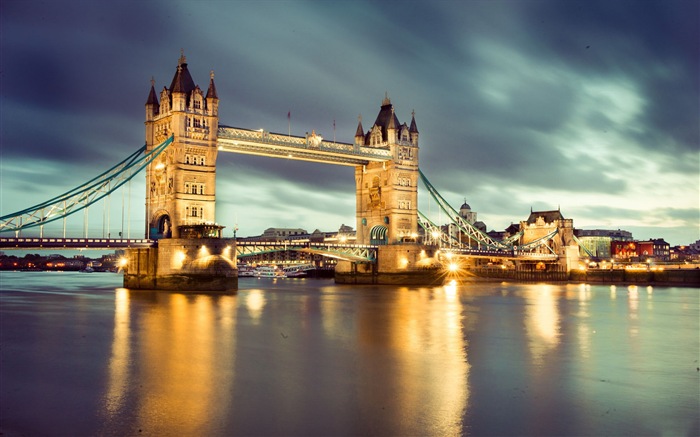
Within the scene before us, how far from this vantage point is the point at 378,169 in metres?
63.0

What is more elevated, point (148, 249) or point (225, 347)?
point (148, 249)

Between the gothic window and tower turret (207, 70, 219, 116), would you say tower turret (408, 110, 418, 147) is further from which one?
tower turret (207, 70, 219, 116)

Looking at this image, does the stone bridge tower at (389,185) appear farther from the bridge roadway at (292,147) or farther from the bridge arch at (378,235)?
the bridge roadway at (292,147)

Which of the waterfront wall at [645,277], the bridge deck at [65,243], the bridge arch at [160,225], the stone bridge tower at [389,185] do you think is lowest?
the waterfront wall at [645,277]

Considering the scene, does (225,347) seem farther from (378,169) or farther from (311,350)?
(378,169)

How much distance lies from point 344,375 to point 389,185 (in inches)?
1840

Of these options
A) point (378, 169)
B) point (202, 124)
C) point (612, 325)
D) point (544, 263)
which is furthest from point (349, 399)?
point (544, 263)

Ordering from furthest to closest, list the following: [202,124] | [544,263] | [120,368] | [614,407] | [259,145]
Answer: [544,263] < [259,145] < [202,124] < [120,368] < [614,407]

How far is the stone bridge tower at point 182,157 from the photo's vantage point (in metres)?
45.8

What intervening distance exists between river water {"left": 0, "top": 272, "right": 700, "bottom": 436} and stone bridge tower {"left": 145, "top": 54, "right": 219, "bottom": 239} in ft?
54.6

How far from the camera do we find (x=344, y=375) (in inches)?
610

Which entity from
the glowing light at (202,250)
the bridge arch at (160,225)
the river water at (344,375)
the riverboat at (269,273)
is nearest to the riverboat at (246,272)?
the riverboat at (269,273)

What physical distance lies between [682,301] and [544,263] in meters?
48.2

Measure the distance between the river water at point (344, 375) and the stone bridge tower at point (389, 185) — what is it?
105 feet
